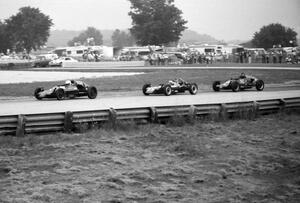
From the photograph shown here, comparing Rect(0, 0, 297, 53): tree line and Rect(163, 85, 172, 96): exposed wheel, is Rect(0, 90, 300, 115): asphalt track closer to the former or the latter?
Rect(163, 85, 172, 96): exposed wheel

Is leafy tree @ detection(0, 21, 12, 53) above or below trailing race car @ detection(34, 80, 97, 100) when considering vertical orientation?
above

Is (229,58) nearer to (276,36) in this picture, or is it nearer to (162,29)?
(162,29)

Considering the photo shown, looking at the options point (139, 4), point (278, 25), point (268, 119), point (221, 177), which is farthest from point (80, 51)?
point (221, 177)

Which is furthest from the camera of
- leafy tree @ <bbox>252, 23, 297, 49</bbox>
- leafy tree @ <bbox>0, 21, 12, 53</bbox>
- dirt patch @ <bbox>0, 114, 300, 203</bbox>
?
leafy tree @ <bbox>252, 23, 297, 49</bbox>

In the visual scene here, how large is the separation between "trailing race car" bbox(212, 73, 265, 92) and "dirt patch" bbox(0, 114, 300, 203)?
27.9 ft

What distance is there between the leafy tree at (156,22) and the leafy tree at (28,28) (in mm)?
18689

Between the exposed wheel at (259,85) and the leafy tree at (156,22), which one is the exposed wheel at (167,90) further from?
the leafy tree at (156,22)

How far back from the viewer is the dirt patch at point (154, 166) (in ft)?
22.5

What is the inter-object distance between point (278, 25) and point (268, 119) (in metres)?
73.0

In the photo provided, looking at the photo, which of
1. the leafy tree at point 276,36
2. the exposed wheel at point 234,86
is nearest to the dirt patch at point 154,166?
the exposed wheel at point 234,86

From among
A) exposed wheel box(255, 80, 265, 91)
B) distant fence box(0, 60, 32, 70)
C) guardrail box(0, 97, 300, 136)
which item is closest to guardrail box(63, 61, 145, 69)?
distant fence box(0, 60, 32, 70)

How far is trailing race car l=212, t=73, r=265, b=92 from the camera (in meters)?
20.2

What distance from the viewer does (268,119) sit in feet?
44.3

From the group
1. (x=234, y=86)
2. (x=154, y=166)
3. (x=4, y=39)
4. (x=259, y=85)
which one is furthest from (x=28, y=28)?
(x=154, y=166)
